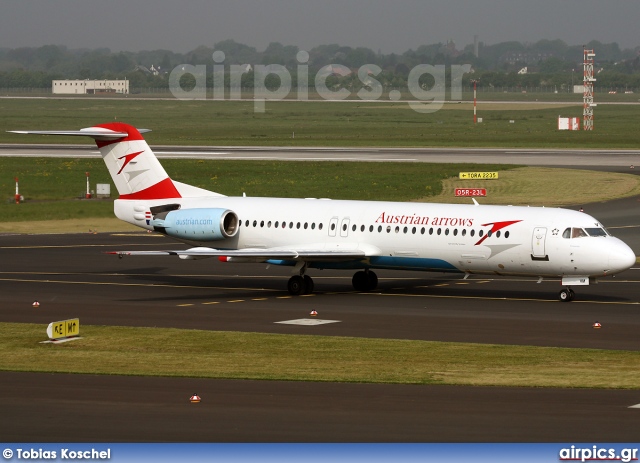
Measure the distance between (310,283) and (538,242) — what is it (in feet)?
28.2

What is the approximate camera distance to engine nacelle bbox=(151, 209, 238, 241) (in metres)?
42.7

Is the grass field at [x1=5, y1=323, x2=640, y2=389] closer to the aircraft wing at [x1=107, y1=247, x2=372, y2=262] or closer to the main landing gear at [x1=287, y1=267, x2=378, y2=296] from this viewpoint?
the aircraft wing at [x1=107, y1=247, x2=372, y2=262]

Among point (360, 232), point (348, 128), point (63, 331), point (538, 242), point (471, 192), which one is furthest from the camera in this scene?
point (348, 128)

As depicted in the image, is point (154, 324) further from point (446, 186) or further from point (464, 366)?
point (446, 186)

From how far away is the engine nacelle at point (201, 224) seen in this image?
140 ft

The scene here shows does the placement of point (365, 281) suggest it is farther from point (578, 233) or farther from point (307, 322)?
point (578, 233)

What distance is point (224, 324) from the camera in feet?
114

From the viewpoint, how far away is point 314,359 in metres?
29.0

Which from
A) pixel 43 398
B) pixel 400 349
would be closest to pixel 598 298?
pixel 400 349

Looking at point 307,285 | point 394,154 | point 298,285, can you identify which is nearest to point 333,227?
point 307,285

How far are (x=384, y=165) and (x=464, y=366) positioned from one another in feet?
209

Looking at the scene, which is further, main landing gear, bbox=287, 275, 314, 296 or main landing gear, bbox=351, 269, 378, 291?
main landing gear, bbox=351, 269, 378, 291

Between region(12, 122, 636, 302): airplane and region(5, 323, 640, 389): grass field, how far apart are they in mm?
7680

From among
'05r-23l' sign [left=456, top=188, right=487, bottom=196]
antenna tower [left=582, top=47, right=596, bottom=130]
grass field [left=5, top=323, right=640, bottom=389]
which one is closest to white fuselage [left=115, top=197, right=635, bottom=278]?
grass field [left=5, top=323, right=640, bottom=389]
